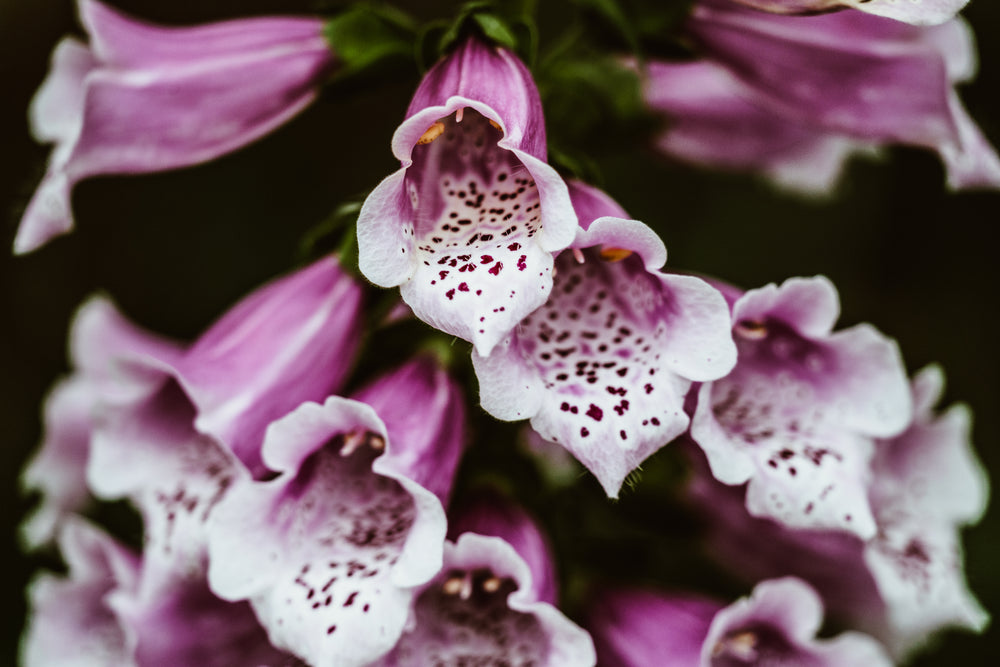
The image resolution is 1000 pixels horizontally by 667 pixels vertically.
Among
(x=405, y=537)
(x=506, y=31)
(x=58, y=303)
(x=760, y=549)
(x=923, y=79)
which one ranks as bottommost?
(x=58, y=303)

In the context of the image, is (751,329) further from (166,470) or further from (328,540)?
(166,470)

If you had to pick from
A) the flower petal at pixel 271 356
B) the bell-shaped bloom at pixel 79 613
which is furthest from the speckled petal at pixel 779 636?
the bell-shaped bloom at pixel 79 613

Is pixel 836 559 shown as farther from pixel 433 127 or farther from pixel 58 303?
pixel 58 303

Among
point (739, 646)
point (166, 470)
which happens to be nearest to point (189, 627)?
point (166, 470)

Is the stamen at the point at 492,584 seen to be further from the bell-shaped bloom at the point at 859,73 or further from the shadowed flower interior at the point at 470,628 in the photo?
the bell-shaped bloom at the point at 859,73

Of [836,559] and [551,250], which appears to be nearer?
[551,250]

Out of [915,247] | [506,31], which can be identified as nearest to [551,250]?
[506,31]
